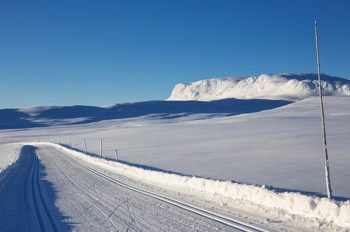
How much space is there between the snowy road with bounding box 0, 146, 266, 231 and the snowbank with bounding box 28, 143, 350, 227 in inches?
60.3

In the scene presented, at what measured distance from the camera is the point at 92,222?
33.2 ft

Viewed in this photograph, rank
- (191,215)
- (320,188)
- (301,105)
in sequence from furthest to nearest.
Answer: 1. (301,105)
2. (320,188)
3. (191,215)

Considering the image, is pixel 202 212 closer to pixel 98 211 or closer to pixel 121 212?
pixel 121 212

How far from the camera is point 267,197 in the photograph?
10562mm

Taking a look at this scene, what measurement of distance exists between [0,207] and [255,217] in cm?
849

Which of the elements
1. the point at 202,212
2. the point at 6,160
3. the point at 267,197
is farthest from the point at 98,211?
the point at 6,160

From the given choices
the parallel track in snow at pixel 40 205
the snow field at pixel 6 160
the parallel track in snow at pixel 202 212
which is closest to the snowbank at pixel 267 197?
the parallel track in snow at pixel 202 212

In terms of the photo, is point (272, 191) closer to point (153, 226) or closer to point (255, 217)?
point (255, 217)

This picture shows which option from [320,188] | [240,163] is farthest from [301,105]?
[320,188]

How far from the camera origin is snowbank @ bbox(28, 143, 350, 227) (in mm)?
8367

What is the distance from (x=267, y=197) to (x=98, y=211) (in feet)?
16.3

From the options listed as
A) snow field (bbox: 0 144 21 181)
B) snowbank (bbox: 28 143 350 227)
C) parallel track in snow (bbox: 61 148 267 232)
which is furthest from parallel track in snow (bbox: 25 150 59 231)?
snowbank (bbox: 28 143 350 227)

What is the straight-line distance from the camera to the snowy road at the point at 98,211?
9.41m

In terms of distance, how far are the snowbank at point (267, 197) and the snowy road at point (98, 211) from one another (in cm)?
153
